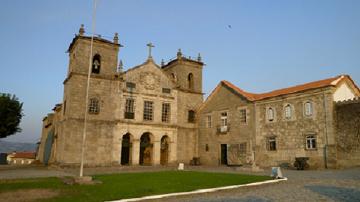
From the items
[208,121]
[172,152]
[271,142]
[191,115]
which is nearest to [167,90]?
[191,115]

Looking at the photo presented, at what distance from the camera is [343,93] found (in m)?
24.1

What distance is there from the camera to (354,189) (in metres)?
11.5

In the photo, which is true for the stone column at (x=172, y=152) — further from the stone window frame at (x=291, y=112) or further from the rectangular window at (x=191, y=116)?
the stone window frame at (x=291, y=112)

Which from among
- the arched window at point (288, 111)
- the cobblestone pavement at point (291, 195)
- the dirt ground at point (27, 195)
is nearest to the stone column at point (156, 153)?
the arched window at point (288, 111)

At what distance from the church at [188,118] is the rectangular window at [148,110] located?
0.11 metres

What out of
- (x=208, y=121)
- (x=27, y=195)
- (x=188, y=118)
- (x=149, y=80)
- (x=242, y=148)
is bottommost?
(x=27, y=195)

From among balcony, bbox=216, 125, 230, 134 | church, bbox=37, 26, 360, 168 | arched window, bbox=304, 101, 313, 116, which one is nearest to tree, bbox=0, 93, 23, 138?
church, bbox=37, 26, 360, 168

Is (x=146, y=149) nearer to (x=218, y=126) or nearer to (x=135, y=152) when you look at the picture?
(x=135, y=152)

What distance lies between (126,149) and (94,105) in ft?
18.9

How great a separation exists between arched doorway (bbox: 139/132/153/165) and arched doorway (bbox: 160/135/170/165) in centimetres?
148

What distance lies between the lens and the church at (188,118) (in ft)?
75.6

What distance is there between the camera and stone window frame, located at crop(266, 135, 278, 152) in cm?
2614

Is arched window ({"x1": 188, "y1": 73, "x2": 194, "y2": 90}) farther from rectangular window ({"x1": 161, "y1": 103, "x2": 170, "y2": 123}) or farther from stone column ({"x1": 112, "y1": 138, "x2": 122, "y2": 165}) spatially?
stone column ({"x1": 112, "y1": 138, "x2": 122, "y2": 165})

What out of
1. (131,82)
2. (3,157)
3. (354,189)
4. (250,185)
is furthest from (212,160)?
(3,157)
